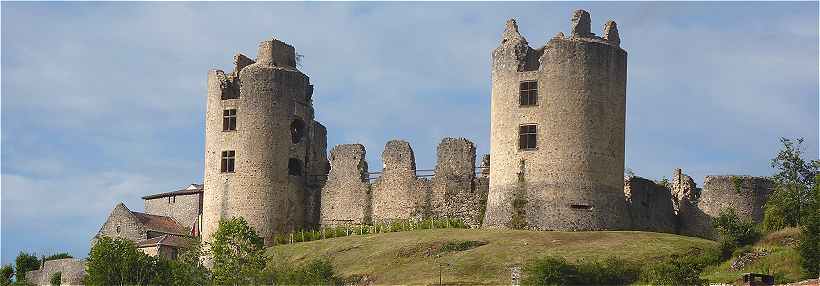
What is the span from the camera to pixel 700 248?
5612 cm

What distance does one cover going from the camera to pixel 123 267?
5822cm

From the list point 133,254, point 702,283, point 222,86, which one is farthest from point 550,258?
point 222,86

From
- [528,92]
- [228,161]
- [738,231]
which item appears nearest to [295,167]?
[228,161]

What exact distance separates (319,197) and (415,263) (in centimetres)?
1244

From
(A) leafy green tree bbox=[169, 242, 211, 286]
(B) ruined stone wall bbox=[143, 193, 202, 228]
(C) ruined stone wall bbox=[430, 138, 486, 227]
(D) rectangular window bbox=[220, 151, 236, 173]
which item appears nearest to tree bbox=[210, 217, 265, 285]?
(A) leafy green tree bbox=[169, 242, 211, 286]

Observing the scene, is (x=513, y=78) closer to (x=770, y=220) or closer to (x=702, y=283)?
(x=770, y=220)

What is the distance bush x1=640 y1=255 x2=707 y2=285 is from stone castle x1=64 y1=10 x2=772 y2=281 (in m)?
6.75

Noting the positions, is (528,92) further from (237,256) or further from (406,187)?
(237,256)

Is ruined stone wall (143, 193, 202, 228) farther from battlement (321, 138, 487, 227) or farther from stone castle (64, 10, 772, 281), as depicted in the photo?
battlement (321, 138, 487, 227)

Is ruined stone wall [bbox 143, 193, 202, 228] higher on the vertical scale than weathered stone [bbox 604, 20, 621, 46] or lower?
lower

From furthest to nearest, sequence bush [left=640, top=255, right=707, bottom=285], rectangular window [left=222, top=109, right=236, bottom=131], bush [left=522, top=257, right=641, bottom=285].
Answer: rectangular window [left=222, top=109, right=236, bottom=131] < bush [left=522, top=257, right=641, bottom=285] < bush [left=640, top=255, right=707, bottom=285]

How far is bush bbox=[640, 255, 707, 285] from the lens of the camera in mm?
47969

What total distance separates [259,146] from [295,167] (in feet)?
8.01

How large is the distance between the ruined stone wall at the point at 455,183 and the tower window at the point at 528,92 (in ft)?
15.7
